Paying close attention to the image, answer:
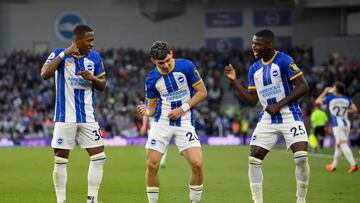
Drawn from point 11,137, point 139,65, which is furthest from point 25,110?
point 139,65

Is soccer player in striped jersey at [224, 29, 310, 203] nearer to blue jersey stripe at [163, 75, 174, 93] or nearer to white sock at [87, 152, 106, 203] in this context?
blue jersey stripe at [163, 75, 174, 93]

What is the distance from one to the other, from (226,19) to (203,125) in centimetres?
1249

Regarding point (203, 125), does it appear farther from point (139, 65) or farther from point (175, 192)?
point (175, 192)

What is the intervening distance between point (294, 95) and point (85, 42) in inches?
122

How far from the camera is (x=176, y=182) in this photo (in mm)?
17812

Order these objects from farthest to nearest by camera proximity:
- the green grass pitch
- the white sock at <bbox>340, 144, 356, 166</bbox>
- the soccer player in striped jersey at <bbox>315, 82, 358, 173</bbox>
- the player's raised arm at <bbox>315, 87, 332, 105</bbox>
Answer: the soccer player in striped jersey at <bbox>315, 82, 358, 173</bbox>
the white sock at <bbox>340, 144, 356, 166</bbox>
the player's raised arm at <bbox>315, 87, 332, 105</bbox>
the green grass pitch

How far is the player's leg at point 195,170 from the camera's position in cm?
1106

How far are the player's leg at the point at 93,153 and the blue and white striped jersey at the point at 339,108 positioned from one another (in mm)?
10390

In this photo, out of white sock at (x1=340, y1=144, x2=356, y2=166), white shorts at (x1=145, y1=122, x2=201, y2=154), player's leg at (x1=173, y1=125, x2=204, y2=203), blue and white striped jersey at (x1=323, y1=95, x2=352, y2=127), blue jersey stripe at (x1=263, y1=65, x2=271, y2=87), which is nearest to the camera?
player's leg at (x1=173, y1=125, x2=204, y2=203)

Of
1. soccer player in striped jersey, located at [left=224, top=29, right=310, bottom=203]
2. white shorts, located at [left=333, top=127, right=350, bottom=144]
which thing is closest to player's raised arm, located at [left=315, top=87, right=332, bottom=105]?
white shorts, located at [left=333, top=127, right=350, bottom=144]

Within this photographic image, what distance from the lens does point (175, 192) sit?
51.0 feet

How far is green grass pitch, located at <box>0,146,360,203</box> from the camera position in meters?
14.4

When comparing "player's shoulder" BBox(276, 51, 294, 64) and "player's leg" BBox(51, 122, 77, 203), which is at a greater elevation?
"player's shoulder" BBox(276, 51, 294, 64)

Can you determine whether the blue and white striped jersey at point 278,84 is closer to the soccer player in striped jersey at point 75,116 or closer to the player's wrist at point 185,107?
the player's wrist at point 185,107
